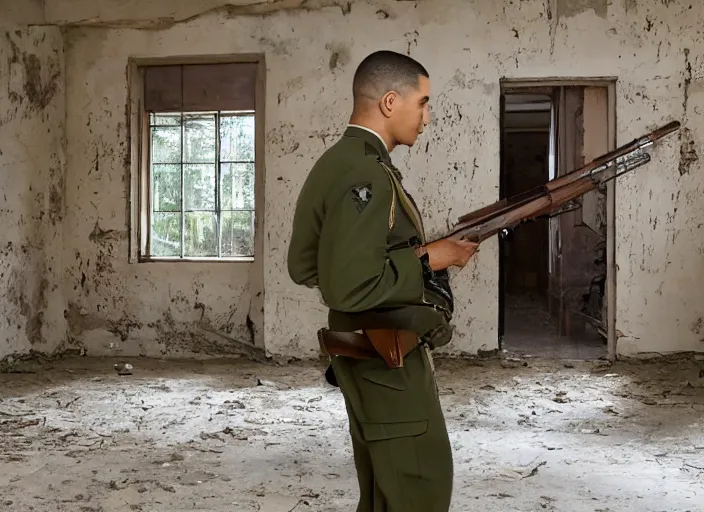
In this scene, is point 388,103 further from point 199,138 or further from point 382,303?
point 199,138

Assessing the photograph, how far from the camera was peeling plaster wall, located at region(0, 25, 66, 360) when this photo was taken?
4648 mm

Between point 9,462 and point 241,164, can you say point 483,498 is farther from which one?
point 241,164

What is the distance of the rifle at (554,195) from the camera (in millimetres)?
3449

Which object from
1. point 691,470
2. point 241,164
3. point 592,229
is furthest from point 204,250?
point 691,470

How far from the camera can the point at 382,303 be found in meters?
1.31

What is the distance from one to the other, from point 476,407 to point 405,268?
2.55 metres

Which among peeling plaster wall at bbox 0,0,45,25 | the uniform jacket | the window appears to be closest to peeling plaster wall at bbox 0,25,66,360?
peeling plaster wall at bbox 0,0,45,25

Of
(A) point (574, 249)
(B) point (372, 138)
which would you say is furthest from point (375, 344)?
(A) point (574, 249)

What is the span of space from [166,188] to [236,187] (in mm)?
556

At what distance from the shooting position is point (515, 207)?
3688mm

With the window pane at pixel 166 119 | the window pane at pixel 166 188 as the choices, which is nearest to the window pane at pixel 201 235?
the window pane at pixel 166 188

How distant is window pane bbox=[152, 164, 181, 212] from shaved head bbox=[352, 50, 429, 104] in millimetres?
4109

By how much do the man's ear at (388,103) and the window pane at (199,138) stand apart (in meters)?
4.02

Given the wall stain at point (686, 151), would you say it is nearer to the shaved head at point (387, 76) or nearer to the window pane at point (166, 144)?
the window pane at point (166, 144)
